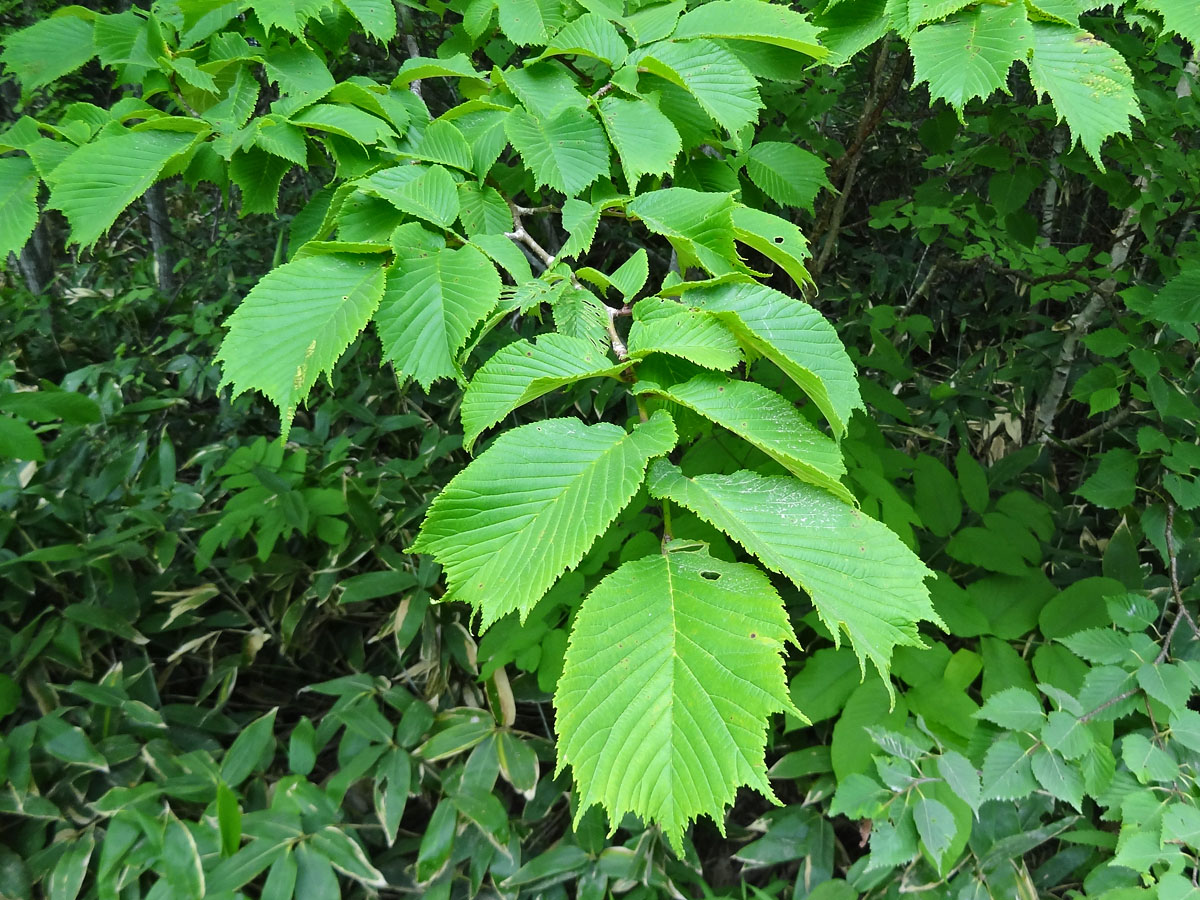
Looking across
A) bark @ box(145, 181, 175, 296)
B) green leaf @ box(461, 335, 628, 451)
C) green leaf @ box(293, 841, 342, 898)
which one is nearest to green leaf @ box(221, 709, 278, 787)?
green leaf @ box(293, 841, 342, 898)

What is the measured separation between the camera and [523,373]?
0.60 m

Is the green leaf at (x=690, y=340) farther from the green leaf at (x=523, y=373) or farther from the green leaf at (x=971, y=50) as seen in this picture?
the green leaf at (x=971, y=50)

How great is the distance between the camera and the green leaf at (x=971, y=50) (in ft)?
2.35

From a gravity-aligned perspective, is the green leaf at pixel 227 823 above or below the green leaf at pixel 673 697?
below

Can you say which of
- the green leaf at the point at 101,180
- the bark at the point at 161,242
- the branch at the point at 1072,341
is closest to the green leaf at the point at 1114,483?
the branch at the point at 1072,341

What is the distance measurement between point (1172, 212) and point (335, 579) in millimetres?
2735

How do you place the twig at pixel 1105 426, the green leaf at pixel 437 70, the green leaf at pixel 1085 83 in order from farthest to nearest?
the twig at pixel 1105 426 < the green leaf at pixel 437 70 < the green leaf at pixel 1085 83

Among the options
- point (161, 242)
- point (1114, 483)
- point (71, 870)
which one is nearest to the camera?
point (71, 870)

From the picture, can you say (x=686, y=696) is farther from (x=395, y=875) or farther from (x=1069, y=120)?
(x=395, y=875)

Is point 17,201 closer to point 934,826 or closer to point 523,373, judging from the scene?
point 523,373

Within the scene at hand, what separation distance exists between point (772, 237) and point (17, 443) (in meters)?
1.49

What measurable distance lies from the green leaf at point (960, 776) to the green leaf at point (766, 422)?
817 millimetres

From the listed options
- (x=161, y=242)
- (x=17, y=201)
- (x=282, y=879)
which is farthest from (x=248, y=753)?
Answer: (x=161, y=242)

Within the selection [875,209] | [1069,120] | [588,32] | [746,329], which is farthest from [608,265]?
[746,329]
